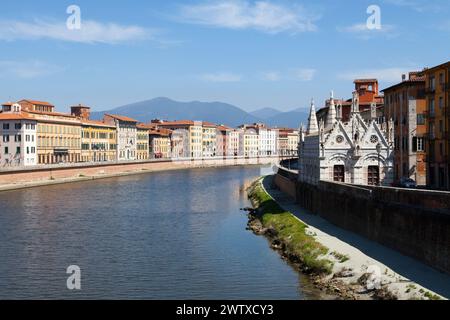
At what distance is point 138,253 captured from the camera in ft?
142

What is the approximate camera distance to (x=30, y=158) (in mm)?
123125

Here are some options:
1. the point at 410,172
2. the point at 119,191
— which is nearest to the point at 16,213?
the point at 119,191

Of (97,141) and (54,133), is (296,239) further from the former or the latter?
(97,141)

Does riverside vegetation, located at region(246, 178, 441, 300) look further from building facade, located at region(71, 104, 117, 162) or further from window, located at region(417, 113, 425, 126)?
building facade, located at region(71, 104, 117, 162)

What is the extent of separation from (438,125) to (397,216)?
2332 centimetres

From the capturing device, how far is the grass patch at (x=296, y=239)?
36219mm

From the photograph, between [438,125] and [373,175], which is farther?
[438,125]

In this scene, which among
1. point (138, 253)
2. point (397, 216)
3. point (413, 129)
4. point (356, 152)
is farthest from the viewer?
point (413, 129)

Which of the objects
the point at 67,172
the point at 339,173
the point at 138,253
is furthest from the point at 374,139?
the point at 67,172

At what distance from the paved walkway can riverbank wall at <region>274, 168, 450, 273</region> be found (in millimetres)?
393

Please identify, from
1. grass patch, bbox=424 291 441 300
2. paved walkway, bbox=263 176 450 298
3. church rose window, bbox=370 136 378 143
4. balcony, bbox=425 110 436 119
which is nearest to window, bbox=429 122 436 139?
balcony, bbox=425 110 436 119

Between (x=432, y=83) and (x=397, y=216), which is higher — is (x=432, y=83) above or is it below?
above

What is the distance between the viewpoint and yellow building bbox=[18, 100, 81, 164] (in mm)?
128500
